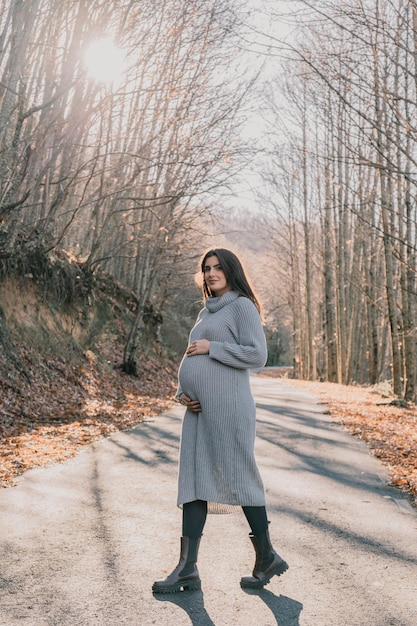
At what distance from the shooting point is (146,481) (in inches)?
264

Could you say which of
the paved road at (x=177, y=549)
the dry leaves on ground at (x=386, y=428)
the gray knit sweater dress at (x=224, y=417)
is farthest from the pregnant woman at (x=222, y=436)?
the dry leaves on ground at (x=386, y=428)

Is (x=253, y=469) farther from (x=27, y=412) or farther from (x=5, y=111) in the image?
(x=5, y=111)

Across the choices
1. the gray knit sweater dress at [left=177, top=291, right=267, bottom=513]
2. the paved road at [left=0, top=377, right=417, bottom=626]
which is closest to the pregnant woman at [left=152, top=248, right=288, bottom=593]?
the gray knit sweater dress at [left=177, top=291, right=267, bottom=513]

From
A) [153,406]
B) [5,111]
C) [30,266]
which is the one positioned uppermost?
[5,111]

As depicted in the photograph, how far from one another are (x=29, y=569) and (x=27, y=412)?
7.30 meters

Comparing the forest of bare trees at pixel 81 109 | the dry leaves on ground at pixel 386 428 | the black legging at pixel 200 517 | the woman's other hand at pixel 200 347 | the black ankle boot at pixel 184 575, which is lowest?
the dry leaves on ground at pixel 386 428

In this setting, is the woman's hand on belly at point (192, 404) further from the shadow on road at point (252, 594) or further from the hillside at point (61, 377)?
the hillside at point (61, 377)

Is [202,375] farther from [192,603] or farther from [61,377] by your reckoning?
[61,377]

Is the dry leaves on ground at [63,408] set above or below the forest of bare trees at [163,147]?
below

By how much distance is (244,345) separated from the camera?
4102 millimetres

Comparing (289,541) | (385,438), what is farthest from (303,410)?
(289,541)

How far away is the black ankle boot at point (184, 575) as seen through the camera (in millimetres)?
3697

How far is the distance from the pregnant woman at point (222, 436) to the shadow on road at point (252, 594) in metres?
0.05

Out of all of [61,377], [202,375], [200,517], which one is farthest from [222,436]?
[61,377]
